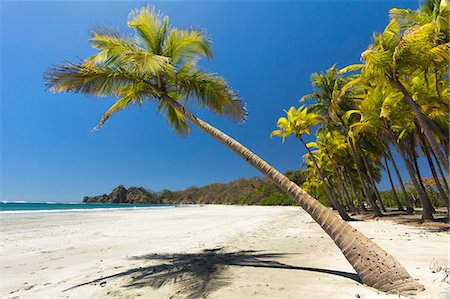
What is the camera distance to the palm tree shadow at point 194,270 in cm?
425

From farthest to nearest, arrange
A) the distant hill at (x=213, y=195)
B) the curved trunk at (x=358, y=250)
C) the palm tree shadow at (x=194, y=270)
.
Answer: the distant hill at (x=213, y=195), the palm tree shadow at (x=194, y=270), the curved trunk at (x=358, y=250)

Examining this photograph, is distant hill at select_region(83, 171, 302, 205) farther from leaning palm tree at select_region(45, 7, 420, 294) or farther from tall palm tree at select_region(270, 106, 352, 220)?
leaning palm tree at select_region(45, 7, 420, 294)

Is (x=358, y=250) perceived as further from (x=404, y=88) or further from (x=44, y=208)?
(x=44, y=208)

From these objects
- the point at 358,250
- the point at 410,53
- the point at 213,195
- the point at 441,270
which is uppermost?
the point at 410,53

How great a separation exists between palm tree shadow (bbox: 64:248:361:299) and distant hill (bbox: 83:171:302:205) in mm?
63941

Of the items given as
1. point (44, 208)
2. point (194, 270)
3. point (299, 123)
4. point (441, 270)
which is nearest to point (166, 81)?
point (194, 270)

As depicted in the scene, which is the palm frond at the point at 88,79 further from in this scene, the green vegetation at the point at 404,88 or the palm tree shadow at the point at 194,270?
the green vegetation at the point at 404,88

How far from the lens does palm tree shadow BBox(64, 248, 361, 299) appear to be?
425 cm

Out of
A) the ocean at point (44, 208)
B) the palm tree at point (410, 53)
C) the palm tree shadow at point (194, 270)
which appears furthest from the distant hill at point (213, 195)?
the palm tree shadow at point (194, 270)

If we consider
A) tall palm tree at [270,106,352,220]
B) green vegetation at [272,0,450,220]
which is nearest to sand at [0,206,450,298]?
green vegetation at [272,0,450,220]

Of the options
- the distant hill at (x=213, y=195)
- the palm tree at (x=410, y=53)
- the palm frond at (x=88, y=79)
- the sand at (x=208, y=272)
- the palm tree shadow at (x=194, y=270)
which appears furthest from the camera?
the distant hill at (x=213, y=195)

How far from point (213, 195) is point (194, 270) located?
11255 cm

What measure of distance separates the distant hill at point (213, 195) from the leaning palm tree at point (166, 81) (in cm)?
6431

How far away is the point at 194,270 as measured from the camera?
526 centimetres
